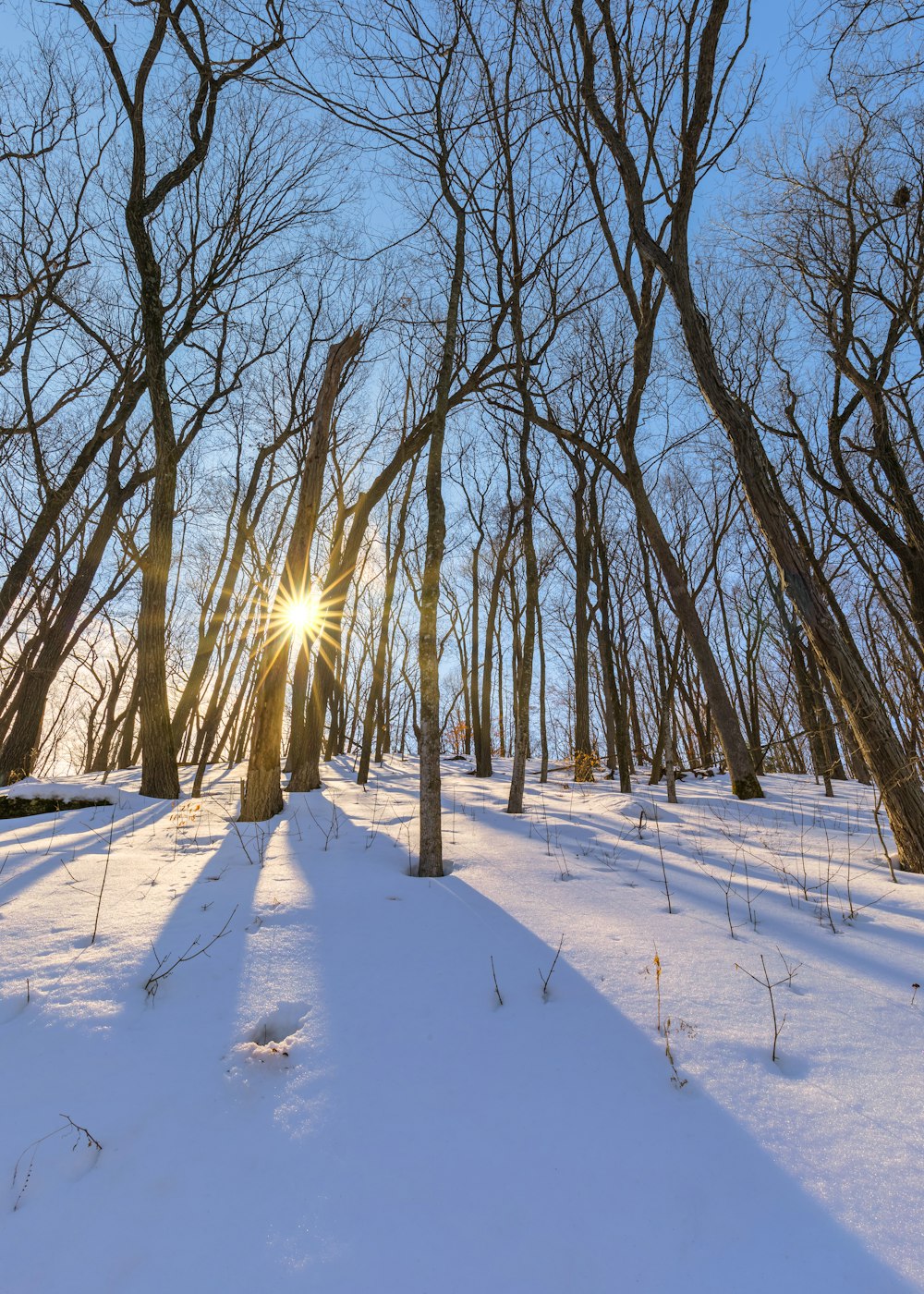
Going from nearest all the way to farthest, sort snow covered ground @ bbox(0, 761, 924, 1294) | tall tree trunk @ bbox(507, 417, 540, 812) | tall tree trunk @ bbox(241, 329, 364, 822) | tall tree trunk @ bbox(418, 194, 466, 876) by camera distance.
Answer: snow covered ground @ bbox(0, 761, 924, 1294), tall tree trunk @ bbox(418, 194, 466, 876), tall tree trunk @ bbox(241, 329, 364, 822), tall tree trunk @ bbox(507, 417, 540, 812)

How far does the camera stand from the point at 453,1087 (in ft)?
6.48

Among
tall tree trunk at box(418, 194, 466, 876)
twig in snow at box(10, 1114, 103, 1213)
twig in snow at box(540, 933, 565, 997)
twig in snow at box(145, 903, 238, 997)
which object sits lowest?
twig in snow at box(10, 1114, 103, 1213)

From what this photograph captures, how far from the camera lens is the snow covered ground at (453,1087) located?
1406 mm

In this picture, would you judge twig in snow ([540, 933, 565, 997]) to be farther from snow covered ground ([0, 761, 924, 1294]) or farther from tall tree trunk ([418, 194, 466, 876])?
tall tree trunk ([418, 194, 466, 876])

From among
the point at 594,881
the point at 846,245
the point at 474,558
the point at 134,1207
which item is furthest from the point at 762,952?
the point at 474,558

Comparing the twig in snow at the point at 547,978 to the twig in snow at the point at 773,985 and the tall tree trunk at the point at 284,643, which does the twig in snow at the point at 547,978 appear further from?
the tall tree trunk at the point at 284,643

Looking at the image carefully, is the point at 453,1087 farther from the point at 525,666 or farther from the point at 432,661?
the point at 525,666

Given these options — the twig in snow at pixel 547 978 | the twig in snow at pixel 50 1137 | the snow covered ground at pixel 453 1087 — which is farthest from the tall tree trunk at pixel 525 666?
the twig in snow at pixel 50 1137

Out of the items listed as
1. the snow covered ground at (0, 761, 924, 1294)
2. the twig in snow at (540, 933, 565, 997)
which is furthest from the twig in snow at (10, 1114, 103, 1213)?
the twig in snow at (540, 933, 565, 997)

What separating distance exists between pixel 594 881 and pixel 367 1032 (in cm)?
218

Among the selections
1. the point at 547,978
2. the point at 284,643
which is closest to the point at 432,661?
the point at 547,978

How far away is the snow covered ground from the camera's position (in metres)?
1.41

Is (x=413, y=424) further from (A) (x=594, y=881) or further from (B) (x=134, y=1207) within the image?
(B) (x=134, y=1207)

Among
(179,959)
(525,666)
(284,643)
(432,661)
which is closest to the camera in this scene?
(179,959)
